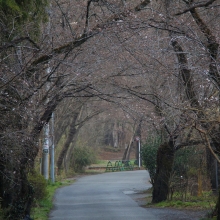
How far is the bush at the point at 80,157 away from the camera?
150 feet

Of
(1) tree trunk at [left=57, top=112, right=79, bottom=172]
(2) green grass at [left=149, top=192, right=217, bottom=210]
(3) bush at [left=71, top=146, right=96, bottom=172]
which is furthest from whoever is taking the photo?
(3) bush at [left=71, top=146, right=96, bottom=172]

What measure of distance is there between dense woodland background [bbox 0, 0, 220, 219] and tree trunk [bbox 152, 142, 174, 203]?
4cm

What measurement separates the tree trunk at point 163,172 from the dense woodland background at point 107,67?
0.04m

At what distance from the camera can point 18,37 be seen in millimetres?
12000

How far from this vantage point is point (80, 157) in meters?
45.7

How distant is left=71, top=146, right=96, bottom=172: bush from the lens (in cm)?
4575

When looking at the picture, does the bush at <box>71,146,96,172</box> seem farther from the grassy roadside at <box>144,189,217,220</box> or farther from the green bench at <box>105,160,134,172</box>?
the grassy roadside at <box>144,189,217,220</box>

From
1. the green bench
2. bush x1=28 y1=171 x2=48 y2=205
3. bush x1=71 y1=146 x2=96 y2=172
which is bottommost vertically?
bush x1=28 y1=171 x2=48 y2=205

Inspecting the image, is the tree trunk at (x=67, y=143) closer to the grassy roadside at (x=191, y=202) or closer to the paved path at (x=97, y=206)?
the paved path at (x=97, y=206)

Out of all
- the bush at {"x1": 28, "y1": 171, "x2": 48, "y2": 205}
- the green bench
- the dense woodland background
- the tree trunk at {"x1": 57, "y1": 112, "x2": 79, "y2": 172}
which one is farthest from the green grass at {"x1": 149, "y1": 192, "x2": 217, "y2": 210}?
the green bench

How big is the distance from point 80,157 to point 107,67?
95.6ft

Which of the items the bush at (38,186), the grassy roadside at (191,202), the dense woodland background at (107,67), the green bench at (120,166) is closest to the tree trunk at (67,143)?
the green bench at (120,166)

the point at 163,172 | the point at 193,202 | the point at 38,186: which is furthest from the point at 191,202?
the point at 38,186

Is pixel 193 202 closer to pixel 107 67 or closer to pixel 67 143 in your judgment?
pixel 107 67
